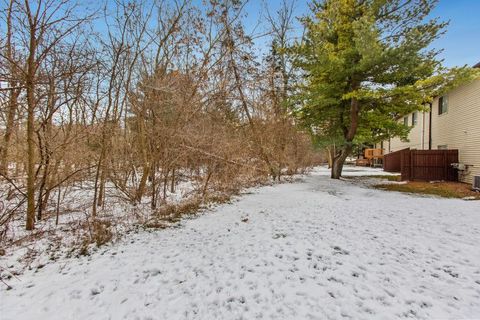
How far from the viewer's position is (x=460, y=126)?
10.6 m

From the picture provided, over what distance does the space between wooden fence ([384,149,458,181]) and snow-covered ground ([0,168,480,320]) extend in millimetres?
7881

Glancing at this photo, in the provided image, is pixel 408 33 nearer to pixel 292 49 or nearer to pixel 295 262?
pixel 292 49

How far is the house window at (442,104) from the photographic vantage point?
11.7 meters

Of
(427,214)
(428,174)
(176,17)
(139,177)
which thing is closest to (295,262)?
(427,214)

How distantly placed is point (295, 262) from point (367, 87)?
9846mm

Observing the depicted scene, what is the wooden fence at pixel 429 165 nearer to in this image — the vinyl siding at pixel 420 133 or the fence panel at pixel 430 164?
the fence panel at pixel 430 164

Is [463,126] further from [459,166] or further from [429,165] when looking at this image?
[429,165]

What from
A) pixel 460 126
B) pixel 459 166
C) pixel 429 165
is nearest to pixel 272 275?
pixel 459 166

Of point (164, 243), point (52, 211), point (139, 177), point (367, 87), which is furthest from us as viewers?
point (367, 87)

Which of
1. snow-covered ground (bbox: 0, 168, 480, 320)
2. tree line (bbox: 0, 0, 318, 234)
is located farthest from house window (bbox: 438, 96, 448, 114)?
tree line (bbox: 0, 0, 318, 234)

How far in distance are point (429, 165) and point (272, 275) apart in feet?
40.7

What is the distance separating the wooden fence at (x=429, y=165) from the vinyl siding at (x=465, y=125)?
1.35 ft

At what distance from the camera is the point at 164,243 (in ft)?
13.4

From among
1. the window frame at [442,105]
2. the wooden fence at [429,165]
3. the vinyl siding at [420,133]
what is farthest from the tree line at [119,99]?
the vinyl siding at [420,133]
